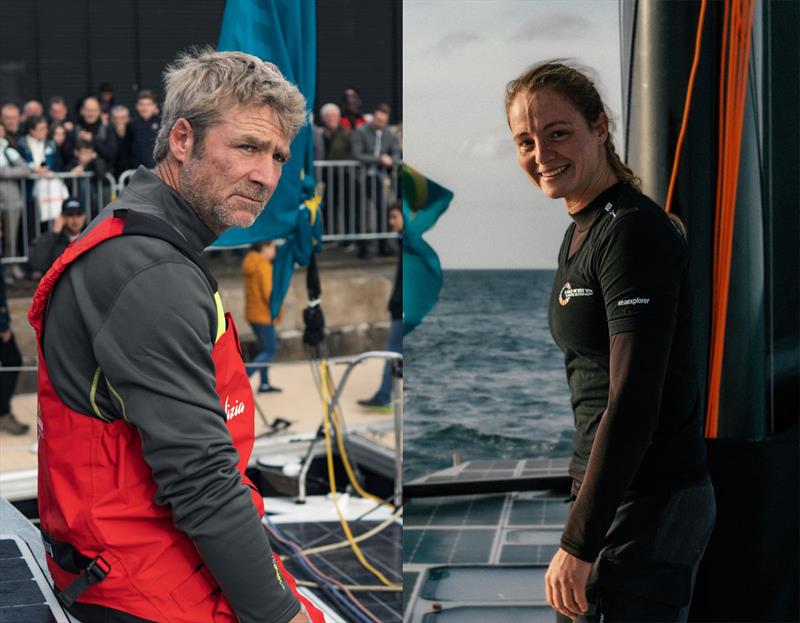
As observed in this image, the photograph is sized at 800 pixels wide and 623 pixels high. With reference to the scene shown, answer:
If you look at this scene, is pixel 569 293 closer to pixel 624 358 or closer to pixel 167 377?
pixel 624 358

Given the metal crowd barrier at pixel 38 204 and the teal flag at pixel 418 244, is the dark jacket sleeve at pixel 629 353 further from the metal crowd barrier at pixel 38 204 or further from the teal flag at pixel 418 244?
the metal crowd barrier at pixel 38 204

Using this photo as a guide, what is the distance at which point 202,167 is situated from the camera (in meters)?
1.95

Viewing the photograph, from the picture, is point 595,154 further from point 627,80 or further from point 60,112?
point 60,112

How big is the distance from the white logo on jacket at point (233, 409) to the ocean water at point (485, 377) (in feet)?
2.58

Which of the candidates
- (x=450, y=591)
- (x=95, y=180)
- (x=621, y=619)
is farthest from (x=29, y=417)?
(x=621, y=619)

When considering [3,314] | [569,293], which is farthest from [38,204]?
[569,293]

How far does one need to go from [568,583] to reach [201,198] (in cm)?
109

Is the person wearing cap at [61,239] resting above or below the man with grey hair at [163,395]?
below

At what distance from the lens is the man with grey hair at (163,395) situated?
1749mm

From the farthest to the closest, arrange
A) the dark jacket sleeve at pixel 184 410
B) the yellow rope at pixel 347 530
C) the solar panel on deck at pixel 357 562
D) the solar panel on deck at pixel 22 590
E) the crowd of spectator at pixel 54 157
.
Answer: the crowd of spectator at pixel 54 157
the yellow rope at pixel 347 530
the solar panel on deck at pixel 357 562
the solar panel on deck at pixel 22 590
the dark jacket sleeve at pixel 184 410

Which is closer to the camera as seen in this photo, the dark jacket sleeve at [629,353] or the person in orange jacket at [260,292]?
the dark jacket sleeve at [629,353]

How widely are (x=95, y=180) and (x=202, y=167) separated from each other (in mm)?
9311

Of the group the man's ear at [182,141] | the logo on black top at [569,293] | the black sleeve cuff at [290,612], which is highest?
the man's ear at [182,141]

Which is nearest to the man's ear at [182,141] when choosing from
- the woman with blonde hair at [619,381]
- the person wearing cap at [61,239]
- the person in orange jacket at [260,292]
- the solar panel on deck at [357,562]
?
the woman with blonde hair at [619,381]
